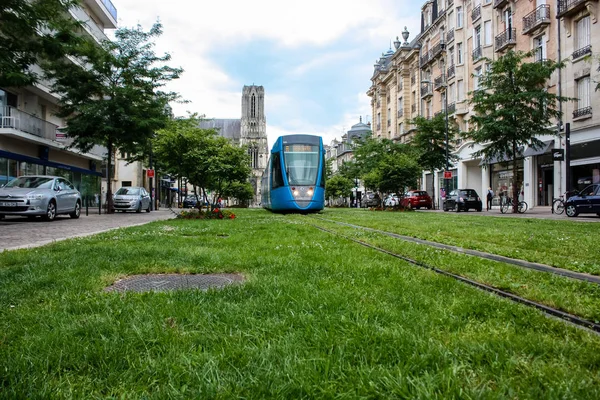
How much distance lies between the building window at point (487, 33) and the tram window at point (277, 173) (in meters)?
24.3

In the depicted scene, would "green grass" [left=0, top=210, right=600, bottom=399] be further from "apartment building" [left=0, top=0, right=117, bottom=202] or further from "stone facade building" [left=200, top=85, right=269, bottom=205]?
"stone facade building" [left=200, top=85, right=269, bottom=205]

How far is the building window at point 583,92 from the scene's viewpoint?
26219 millimetres

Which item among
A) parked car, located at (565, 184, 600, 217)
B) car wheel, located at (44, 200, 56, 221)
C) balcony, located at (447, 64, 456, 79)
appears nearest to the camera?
car wheel, located at (44, 200, 56, 221)

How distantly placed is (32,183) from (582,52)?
29126 millimetres

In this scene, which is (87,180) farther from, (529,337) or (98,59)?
(529,337)

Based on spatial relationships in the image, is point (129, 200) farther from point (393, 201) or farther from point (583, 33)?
point (583, 33)

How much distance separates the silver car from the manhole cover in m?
12.6

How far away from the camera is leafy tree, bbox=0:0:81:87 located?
9008mm

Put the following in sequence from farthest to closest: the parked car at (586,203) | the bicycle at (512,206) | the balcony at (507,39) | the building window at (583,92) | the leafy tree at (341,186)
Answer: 1. the leafy tree at (341,186)
2. the balcony at (507,39)
3. the building window at (583,92)
4. the bicycle at (512,206)
5. the parked car at (586,203)

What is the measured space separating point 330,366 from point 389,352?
34 centimetres

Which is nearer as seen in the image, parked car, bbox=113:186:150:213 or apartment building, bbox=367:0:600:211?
parked car, bbox=113:186:150:213

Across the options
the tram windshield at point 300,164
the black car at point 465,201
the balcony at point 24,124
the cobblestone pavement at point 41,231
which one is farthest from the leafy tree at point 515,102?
the balcony at point 24,124

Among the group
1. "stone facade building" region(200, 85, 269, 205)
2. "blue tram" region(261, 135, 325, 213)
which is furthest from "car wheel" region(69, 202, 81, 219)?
"stone facade building" region(200, 85, 269, 205)

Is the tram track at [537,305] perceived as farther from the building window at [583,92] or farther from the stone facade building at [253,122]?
the stone facade building at [253,122]
